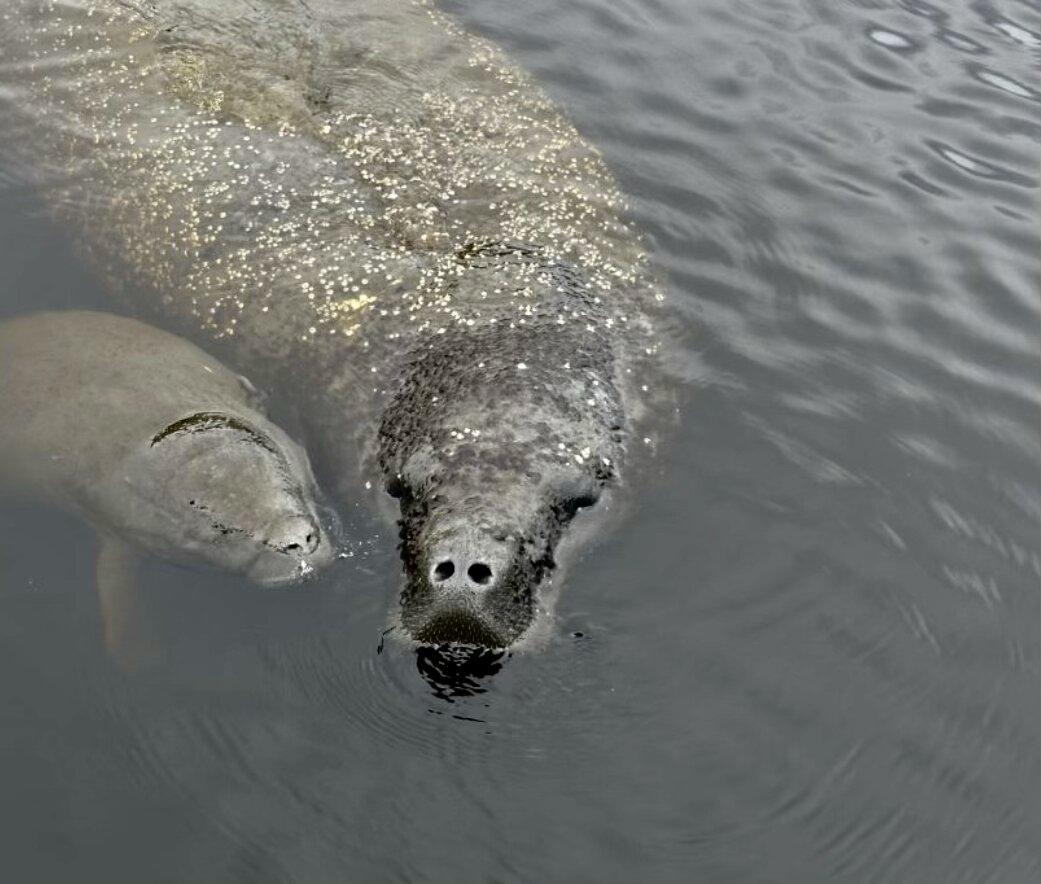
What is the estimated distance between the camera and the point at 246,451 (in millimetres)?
5273

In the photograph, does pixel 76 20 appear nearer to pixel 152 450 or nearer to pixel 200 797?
pixel 152 450

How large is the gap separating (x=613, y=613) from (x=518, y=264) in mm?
1928

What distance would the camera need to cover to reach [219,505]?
5082 millimetres

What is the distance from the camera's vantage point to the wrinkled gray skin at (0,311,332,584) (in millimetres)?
5102

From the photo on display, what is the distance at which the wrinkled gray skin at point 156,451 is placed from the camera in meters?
5.10

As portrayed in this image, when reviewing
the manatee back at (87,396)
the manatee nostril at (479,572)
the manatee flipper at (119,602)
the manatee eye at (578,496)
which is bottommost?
the manatee flipper at (119,602)

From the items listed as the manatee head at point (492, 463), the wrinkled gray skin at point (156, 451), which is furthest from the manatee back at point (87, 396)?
the manatee head at point (492, 463)

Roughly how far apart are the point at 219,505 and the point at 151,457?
0.42m

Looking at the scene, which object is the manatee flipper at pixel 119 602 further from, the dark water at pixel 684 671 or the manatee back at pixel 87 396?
the manatee back at pixel 87 396

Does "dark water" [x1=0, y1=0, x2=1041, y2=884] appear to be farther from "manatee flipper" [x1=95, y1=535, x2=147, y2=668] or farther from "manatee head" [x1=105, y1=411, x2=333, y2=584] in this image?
"manatee head" [x1=105, y1=411, x2=333, y2=584]

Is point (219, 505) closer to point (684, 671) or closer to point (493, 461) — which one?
Result: point (493, 461)

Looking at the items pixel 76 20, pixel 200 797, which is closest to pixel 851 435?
pixel 200 797

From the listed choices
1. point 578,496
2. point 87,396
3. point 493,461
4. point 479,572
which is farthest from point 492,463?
point 87,396

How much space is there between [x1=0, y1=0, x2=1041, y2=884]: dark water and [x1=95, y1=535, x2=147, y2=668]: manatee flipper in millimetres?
71
